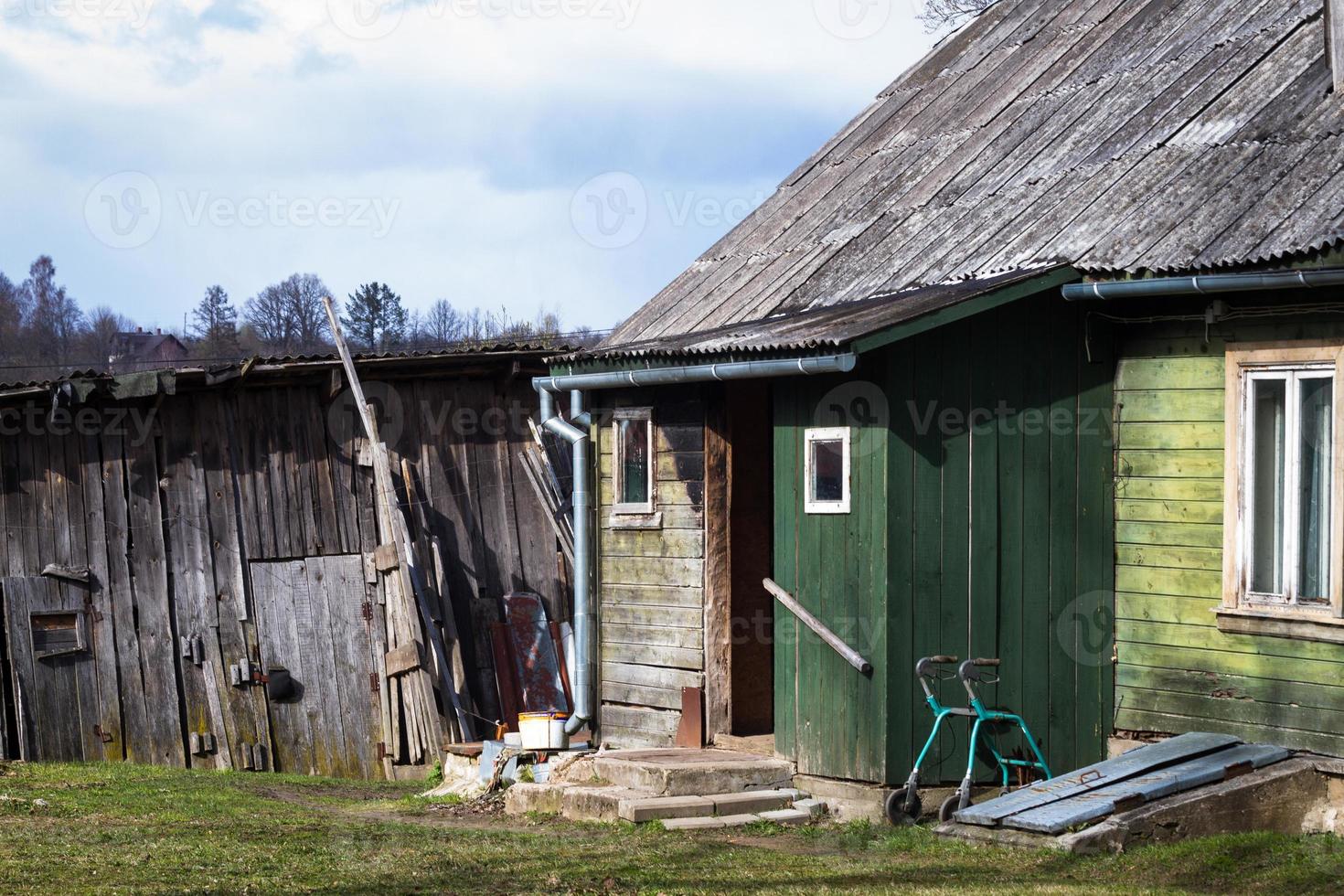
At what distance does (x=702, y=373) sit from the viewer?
9.38 metres

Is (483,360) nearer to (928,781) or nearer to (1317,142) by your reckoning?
(928,781)

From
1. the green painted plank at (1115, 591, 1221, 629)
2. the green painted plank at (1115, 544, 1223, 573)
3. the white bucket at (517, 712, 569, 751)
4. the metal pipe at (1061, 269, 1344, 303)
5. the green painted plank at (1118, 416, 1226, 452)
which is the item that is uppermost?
the metal pipe at (1061, 269, 1344, 303)

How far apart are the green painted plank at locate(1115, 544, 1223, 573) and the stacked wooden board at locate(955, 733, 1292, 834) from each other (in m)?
1.01

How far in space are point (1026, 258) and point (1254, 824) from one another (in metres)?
3.64

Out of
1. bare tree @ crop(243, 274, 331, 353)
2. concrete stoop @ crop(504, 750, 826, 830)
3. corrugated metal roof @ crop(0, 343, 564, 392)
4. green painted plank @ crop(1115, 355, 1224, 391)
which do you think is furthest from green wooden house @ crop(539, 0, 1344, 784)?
bare tree @ crop(243, 274, 331, 353)

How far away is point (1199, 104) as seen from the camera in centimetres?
989

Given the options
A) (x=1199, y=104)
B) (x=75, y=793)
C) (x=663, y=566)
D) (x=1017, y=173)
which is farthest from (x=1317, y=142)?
(x=75, y=793)

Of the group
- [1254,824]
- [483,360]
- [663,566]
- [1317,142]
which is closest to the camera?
[1254,824]

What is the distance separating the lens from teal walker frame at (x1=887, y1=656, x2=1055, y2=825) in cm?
866

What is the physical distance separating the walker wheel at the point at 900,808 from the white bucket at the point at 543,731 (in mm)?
3019

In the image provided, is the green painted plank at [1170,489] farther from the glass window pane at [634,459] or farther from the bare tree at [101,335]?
the bare tree at [101,335]

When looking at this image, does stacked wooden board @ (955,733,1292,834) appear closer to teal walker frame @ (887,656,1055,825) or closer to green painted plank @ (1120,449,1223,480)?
teal walker frame @ (887,656,1055,825)

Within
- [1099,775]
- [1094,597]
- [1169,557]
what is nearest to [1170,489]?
[1169,557]

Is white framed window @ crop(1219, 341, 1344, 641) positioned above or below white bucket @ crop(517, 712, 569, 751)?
above
